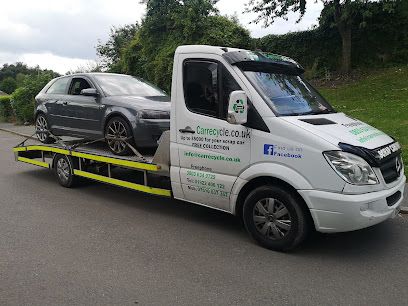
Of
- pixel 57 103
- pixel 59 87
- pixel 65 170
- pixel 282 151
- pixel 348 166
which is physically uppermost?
pixel 59 87

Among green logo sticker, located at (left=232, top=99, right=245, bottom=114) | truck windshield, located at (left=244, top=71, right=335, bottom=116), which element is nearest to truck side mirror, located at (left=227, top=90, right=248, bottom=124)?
green logo sticker, located at (left=232, top=99, right=245, bottom=114)

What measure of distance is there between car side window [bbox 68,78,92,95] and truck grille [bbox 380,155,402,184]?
5.09 m

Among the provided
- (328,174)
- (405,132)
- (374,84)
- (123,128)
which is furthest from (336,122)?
(374,84)

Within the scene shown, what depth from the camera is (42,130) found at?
8.59 m

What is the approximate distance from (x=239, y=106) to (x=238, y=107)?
2 cm

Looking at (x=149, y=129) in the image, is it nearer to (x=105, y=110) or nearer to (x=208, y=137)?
(x=105, y=110)

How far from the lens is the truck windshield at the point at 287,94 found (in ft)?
15.8

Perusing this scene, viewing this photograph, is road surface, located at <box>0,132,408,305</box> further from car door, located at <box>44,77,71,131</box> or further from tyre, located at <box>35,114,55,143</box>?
tyre, located at <box>35,114,55,143</box>

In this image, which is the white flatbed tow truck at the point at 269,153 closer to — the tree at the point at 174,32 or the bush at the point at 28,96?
the tree at the point at 174,32

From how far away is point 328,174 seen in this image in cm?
421

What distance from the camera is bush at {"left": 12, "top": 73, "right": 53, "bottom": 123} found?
22344mm

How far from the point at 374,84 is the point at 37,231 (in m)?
14.5

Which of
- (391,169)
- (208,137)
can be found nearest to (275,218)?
(208,137)

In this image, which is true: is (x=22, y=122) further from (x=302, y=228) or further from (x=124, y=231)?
(x=302, y=228)
